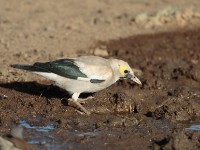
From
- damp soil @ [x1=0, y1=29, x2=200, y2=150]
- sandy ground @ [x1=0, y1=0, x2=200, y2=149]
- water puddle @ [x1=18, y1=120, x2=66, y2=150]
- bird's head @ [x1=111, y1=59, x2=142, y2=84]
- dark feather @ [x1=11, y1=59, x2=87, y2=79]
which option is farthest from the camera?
bird's head @ [x1=111, y1=59, x2=142, y2=84]

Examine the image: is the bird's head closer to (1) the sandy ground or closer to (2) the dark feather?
(1) the sandy ground

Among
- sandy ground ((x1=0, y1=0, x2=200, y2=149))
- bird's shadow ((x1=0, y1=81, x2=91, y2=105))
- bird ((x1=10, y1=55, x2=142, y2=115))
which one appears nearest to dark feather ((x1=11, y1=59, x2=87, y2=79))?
bird ((x1=10, y1=55, x2=142, y2=115))

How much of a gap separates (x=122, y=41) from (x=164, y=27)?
1.70 m

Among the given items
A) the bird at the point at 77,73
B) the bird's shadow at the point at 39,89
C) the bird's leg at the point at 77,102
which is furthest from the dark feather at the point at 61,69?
the bird's shadow at the point at 39,89

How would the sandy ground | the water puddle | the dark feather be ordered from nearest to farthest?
the water puddle
the sandy ground
the dark feather

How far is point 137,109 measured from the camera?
34.4 ft

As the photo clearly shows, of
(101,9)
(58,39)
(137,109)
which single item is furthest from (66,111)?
(101,9)

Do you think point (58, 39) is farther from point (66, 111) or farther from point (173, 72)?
point (66, 111)

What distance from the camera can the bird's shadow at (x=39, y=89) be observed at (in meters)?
10.8

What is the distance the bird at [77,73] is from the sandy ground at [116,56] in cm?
40

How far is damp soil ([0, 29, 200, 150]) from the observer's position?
350 inches

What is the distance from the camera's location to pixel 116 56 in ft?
45.1

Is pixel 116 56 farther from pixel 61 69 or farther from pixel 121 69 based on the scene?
pixel 61 69

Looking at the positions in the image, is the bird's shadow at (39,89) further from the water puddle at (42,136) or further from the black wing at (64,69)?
the water puddle at (42,136)
